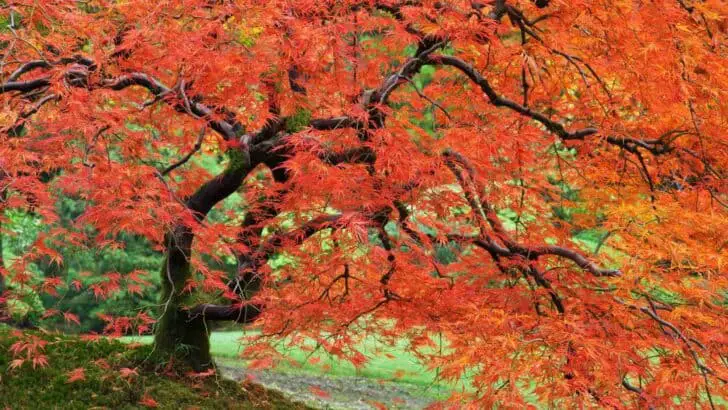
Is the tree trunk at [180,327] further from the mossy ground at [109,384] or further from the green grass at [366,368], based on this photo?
the green grass at [366,368]

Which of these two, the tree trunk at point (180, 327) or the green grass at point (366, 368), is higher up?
the tree trunk at point (180, 327)

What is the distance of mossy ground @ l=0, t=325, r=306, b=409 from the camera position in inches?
198

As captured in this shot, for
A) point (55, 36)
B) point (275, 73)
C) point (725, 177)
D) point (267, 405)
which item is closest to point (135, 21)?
point (55, 36)

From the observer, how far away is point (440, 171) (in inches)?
165

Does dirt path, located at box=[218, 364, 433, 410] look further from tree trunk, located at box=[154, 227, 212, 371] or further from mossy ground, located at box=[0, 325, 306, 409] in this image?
tree trunk, located at box=[154, 227, 212, 371]

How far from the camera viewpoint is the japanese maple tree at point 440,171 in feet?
12.2

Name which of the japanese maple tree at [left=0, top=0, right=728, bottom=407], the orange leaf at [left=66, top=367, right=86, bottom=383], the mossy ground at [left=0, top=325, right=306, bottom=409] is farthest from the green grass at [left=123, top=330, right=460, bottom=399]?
the japanese maple tree at [left=0, top=0, right=728, bottom=407]

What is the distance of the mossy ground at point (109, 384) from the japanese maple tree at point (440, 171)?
478 millimetres

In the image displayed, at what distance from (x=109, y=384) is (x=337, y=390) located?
3157mm

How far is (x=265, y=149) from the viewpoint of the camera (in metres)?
5.27

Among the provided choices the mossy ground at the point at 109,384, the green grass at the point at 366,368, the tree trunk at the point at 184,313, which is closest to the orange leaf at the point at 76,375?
the mossy ground at the point at 109,384

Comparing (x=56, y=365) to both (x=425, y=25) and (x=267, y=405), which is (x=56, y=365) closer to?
(x=267, y=405)

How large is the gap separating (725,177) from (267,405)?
11.9 feet

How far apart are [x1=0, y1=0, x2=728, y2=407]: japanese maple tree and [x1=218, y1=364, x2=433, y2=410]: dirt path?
1978 mm
